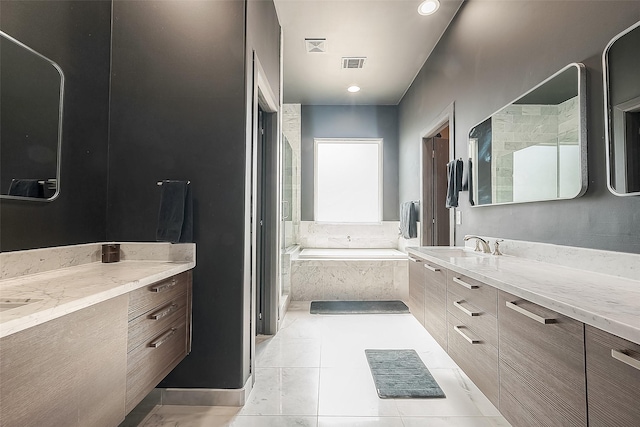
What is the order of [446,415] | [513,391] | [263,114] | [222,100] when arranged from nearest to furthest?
1. [513,391]
2. [446,415]
3. [222,100]
4. [263,114]

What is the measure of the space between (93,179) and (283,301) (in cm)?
219

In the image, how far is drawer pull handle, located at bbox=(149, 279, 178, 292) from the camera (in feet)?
4.79

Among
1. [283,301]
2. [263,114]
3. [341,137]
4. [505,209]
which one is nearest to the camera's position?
[505,209]

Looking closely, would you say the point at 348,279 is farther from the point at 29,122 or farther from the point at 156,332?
the point at 29,122

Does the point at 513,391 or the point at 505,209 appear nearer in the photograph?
the point at 513,391

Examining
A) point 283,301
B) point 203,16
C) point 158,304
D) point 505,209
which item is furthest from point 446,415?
point 203,16

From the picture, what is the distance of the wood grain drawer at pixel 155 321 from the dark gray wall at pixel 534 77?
1.95m

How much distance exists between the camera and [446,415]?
1.72 m

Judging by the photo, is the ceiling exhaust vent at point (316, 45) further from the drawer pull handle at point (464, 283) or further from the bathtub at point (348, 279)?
the drawer pull handle at point (464, 283)

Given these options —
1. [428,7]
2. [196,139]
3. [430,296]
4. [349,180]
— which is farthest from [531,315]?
[349,180]

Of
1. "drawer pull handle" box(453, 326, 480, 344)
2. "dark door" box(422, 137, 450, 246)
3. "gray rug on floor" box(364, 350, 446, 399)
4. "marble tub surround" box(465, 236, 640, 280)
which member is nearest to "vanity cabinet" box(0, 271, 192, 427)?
"gray rug on floor" box(364, 350, 446, 399)

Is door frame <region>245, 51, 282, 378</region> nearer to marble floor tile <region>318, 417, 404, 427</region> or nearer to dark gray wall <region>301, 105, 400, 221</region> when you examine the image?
marble floor tile <region>318, 417, 404, 427</region>

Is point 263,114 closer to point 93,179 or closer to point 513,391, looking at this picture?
point 93,179

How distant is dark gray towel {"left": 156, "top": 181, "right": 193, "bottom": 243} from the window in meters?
3.43
